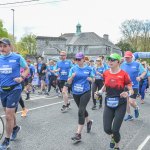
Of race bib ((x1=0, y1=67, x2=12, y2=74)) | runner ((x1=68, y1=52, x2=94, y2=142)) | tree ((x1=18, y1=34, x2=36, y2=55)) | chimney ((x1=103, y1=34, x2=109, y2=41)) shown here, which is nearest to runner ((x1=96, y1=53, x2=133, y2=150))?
runner ((x1=68, y1=52, x2=94, y2=142))

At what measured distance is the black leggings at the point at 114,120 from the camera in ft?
19.4

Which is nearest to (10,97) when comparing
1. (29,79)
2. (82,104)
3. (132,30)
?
(82,104)

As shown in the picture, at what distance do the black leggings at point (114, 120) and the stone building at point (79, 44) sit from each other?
7971cm


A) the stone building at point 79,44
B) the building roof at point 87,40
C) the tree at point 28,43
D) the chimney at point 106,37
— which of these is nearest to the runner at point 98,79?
the stone building at point 79,44

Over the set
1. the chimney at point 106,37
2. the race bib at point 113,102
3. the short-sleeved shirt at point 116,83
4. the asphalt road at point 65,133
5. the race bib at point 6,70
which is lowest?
the asphalt road at point 65,133

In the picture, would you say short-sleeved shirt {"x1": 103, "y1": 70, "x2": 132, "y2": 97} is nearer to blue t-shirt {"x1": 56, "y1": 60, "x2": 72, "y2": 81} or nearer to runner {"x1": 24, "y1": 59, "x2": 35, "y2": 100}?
blue t-shirt {"x1": 56, "y1": 60, "x2": 72, "y2": 81}

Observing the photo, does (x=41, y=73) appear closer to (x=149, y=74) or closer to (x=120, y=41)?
(x=149, y=74)

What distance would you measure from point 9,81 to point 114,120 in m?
2.08

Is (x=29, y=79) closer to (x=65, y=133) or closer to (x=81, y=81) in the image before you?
(x=65, y=133)

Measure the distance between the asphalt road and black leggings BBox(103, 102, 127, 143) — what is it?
29.2 inches

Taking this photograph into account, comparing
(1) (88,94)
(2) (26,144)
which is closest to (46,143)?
(2) (26,144)

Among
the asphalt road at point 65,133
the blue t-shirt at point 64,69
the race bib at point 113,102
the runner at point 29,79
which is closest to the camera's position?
the race bib at point 113,102

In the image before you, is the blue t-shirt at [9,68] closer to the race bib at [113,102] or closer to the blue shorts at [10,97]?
the blue shorts at [10,97]

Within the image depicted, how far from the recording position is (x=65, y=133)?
788cm
